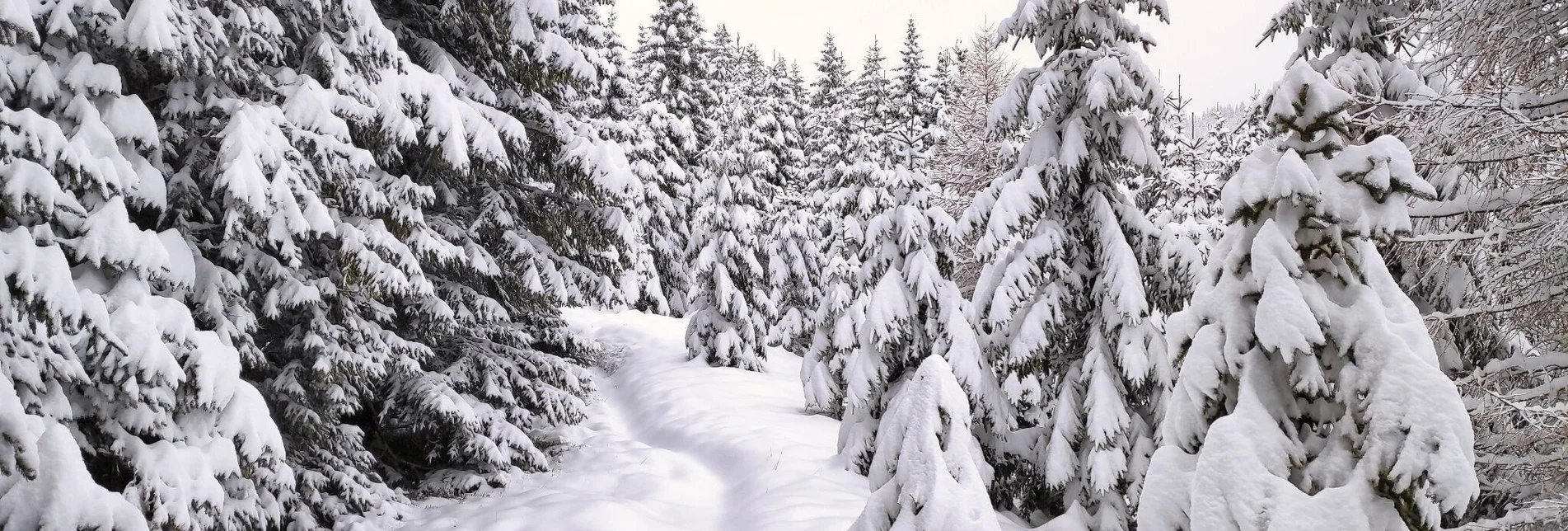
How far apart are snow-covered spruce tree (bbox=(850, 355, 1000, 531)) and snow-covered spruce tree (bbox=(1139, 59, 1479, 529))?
3.13ft

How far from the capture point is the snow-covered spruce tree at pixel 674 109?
2633 cm

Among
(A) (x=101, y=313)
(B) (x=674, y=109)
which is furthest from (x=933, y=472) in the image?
(B) (x=674, y=109)

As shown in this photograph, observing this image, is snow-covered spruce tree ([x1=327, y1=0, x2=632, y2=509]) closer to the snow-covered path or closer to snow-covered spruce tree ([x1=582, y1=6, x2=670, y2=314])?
the snow-covered path

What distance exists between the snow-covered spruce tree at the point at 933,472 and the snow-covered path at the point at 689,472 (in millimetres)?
4246

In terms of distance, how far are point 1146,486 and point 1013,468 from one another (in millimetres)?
6237

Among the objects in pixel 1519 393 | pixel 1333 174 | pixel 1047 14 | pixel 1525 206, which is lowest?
pixel 1519 393

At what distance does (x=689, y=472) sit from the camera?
1194 cm

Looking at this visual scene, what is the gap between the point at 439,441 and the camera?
10.3 meters

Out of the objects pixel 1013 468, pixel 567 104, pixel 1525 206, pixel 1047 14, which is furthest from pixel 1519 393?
pixel 567 104

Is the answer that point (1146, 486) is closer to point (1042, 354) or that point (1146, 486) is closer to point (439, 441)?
point (1042, 354)

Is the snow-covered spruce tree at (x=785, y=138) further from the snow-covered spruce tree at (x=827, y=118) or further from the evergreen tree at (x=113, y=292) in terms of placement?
the evergreen tree at (x=113, y=292)

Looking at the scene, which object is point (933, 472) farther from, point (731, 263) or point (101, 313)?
point (731, 263)

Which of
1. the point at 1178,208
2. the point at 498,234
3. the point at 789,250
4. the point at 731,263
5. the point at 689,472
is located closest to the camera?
the point at 498,234

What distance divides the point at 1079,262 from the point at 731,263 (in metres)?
14.2
